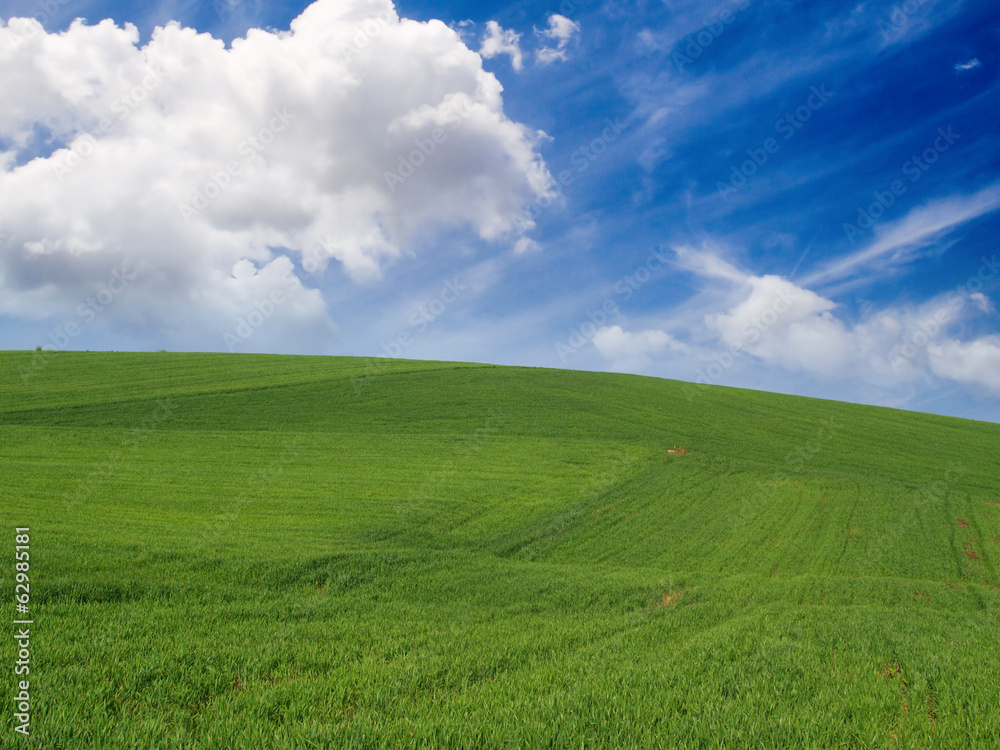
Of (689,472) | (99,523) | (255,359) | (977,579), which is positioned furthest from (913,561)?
(255,359)

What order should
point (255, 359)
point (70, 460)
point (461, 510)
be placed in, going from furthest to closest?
point (255, 359)
point (70, 460)
point (461, 510)

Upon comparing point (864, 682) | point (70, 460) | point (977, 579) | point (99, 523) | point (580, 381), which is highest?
point (580, 381)

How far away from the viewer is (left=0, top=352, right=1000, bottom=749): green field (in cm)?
593

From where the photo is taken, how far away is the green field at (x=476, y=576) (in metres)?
5.93

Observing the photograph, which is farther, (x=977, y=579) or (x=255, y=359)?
(x=255, y=359)

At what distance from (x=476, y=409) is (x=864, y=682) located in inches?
1514

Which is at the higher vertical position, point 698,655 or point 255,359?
point 255,359

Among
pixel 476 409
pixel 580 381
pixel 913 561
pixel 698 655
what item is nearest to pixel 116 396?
pixel 476 409

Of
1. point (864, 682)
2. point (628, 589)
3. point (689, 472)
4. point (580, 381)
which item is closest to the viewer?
point (864, 682)

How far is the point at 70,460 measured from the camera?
85.4ft

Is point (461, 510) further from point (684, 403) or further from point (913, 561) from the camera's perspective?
point (684, 403)

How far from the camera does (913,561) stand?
2177cm

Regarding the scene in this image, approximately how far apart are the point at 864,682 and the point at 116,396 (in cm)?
4885

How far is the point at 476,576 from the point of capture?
608 inches
